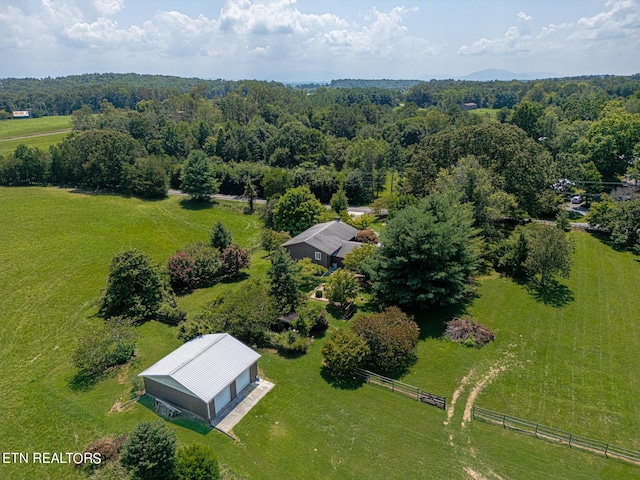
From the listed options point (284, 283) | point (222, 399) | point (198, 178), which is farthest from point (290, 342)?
point (198, 178)

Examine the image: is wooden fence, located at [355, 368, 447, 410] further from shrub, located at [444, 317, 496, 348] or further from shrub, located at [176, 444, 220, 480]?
shrub, located at [176, 444, 220, 480]

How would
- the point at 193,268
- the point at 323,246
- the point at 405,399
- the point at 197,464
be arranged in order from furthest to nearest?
the point at 323,246, the point at 193,268, the point at 405,399, the point at 197,464

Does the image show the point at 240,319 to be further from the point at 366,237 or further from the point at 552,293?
the point at 552,293

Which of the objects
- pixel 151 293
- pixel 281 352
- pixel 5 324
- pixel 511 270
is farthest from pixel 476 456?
pixel 5 324

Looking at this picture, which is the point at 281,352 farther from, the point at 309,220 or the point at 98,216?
the point at 98,216

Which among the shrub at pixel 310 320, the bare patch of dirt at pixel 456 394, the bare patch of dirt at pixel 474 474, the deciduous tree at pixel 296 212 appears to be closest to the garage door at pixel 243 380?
the shrub at pixel 310 320
